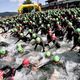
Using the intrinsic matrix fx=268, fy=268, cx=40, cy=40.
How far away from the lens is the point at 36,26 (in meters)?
26.4

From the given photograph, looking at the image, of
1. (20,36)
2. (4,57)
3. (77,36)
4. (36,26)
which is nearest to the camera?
(77,36)

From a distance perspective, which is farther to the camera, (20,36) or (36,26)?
(36,26)

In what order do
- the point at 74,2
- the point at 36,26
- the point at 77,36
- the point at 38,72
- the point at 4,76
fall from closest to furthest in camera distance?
the point at 4,76, the point at 38,72, the point at 77,36, the point at 36,26, the point at 74,2

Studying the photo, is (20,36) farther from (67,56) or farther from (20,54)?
(67,56)

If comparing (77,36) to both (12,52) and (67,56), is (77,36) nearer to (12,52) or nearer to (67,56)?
(67,56)

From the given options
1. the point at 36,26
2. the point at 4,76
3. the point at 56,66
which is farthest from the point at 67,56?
the point at 36,26

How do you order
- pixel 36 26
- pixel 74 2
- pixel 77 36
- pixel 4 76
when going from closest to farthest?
1. pixel 4 76
2. pixel 77 36
3. pixel 36 26
4. pixel 74 2

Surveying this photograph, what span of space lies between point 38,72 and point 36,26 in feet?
43.1

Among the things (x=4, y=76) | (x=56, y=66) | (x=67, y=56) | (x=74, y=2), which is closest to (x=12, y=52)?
(x=67, y=56)

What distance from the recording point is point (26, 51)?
63.0ft

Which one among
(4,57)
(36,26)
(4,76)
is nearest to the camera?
(4,76)

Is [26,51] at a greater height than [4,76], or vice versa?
[4,76]

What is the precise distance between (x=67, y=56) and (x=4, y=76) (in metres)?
5.67

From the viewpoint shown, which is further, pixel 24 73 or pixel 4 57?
pixel 4 57
